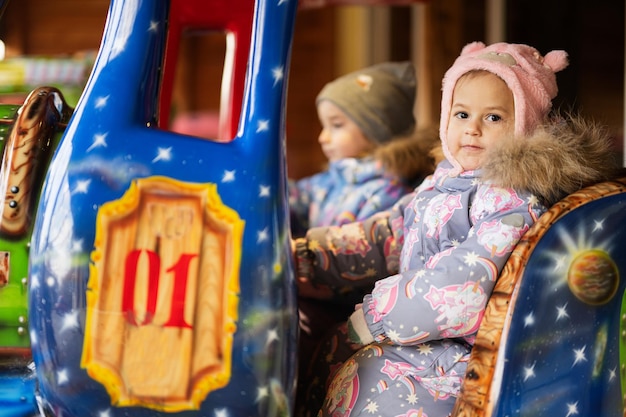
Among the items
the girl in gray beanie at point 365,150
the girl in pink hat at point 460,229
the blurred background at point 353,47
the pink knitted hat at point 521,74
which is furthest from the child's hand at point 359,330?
the girl in gray beanie at point 365,150

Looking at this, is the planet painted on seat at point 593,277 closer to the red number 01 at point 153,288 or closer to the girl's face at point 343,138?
the red number 01 at point 153,288

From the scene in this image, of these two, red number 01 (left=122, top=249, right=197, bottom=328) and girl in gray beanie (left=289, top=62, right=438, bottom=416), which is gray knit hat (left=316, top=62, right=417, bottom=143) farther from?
red number 01 (left=122, top=249, right=197, bottom=328)

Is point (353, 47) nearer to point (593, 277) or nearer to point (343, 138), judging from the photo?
point (343, 138)

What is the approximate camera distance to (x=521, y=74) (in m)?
1.13

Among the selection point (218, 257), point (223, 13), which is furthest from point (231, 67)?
point (218, 257)

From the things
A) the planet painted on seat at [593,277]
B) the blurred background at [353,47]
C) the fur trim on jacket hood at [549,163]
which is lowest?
the planet painted on seat at [593,277]

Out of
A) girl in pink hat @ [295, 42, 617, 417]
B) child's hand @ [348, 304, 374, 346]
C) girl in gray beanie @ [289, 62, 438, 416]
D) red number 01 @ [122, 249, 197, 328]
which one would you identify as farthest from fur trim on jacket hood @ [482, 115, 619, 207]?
girl in gray beanie @ [289, 62, 438, 416]

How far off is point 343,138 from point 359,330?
973 millimetres

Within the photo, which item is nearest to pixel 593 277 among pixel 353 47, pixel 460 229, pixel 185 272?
pixel 460 229

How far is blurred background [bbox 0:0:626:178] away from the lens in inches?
74.0

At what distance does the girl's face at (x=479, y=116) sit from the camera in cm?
114

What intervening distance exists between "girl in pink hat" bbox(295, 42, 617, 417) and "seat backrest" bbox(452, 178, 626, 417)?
43mm

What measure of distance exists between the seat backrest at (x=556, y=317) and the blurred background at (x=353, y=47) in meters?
0.24

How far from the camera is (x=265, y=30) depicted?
3.32ft
